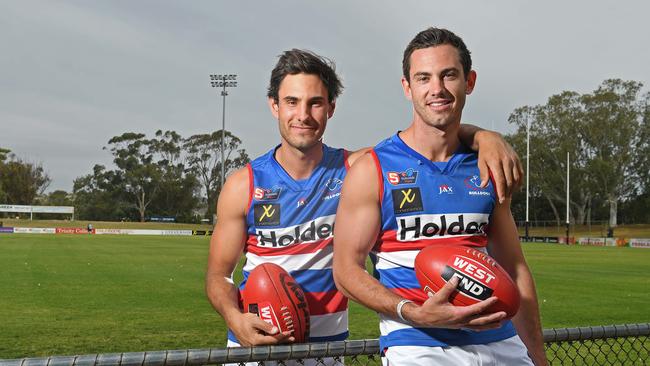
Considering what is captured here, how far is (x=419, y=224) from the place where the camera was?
2750 millimetres

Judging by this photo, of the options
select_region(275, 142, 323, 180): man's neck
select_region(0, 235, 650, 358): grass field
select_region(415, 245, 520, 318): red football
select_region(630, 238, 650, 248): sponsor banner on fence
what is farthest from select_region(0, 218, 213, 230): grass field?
select_region(415, 245, 520, 318): red football

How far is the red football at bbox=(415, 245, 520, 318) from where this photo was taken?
247 centimetres

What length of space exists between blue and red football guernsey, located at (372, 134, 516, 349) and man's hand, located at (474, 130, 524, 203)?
6cm

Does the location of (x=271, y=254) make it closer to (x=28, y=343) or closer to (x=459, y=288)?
(x=459, y=288)

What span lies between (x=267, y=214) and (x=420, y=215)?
929 millimetres

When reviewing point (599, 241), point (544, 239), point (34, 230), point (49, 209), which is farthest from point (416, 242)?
point (49, 209)

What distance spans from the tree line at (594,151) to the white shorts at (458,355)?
7371cm

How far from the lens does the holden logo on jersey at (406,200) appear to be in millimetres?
2742

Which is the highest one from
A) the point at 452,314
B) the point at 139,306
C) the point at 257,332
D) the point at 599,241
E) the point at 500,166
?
the point at 500,166

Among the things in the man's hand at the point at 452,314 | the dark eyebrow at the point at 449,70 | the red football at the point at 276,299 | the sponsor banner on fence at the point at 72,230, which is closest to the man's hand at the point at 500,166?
the dark eyebrow at the point at 449,70

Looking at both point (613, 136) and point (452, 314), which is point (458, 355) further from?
point (613, 136)

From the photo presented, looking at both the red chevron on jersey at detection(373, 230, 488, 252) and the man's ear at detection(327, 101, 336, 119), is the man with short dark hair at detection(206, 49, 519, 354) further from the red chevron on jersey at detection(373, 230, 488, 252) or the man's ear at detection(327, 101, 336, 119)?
the red chevron on jersey at detection(373, 230, 488, 252)


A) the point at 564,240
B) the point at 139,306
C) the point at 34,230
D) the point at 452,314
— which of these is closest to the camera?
the point at 452,314

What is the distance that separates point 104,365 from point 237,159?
9385 centimetres
